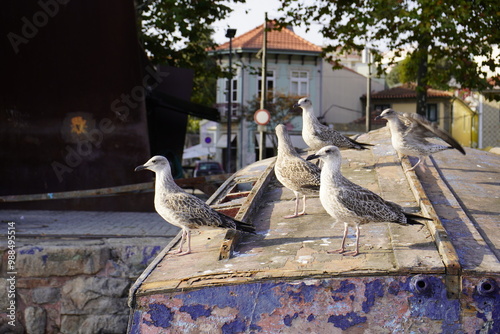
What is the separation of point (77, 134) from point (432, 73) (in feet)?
31.2

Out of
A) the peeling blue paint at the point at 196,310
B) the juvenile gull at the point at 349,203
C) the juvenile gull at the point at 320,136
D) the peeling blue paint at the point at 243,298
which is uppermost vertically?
the juvenile gull at the point at 320,136

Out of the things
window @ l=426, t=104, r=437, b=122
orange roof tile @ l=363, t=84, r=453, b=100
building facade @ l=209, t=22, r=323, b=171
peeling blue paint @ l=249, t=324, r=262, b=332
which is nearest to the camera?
peeling blue paint @ l=249, t=324, r=262, b=332

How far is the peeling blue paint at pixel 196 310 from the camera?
4621 mm

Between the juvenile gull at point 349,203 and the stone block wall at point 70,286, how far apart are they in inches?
147

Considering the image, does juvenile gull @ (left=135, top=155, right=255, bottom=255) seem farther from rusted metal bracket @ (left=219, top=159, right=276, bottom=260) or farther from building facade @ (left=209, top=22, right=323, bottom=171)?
building facade @ (left=209, top=22, right=323, bottom=171)

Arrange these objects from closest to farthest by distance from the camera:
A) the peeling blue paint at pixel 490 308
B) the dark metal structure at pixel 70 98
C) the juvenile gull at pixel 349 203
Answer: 1. the peeling blue paint at pixel 490 308
2. the juvenile gull at pixel 349 203
3. the dark metal structure at pixel 70 98

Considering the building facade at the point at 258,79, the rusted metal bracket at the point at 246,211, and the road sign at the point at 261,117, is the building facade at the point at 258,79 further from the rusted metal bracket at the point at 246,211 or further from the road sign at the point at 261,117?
the rusted metal bracket at the point at 246,211

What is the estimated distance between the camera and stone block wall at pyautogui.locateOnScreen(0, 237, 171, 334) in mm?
8039

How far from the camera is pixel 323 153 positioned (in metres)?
5.09

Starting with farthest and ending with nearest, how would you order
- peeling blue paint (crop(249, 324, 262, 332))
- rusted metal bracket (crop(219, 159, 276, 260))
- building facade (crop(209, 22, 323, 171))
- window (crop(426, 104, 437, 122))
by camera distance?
window (crop(426, 104, 437, 122)) < building facade (crop(209, 22, 323, 171)) < rusted metal bracket (crop(219, 159, 276, 260)) < peeling blue paint (crop(249, 324, 262, 332))

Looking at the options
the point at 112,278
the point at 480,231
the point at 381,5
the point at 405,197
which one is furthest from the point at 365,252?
the point at 381,5

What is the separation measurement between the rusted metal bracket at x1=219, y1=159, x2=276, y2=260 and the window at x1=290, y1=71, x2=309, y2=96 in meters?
38.0

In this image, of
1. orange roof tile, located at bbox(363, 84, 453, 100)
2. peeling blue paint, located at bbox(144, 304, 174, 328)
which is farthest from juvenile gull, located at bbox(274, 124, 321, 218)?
orange roof tile, located at bbox(363, 84, 453, 100)

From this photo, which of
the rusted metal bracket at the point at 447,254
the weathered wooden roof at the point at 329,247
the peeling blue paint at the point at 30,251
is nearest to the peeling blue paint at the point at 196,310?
the weathered wooden roof at the point at 329,247
